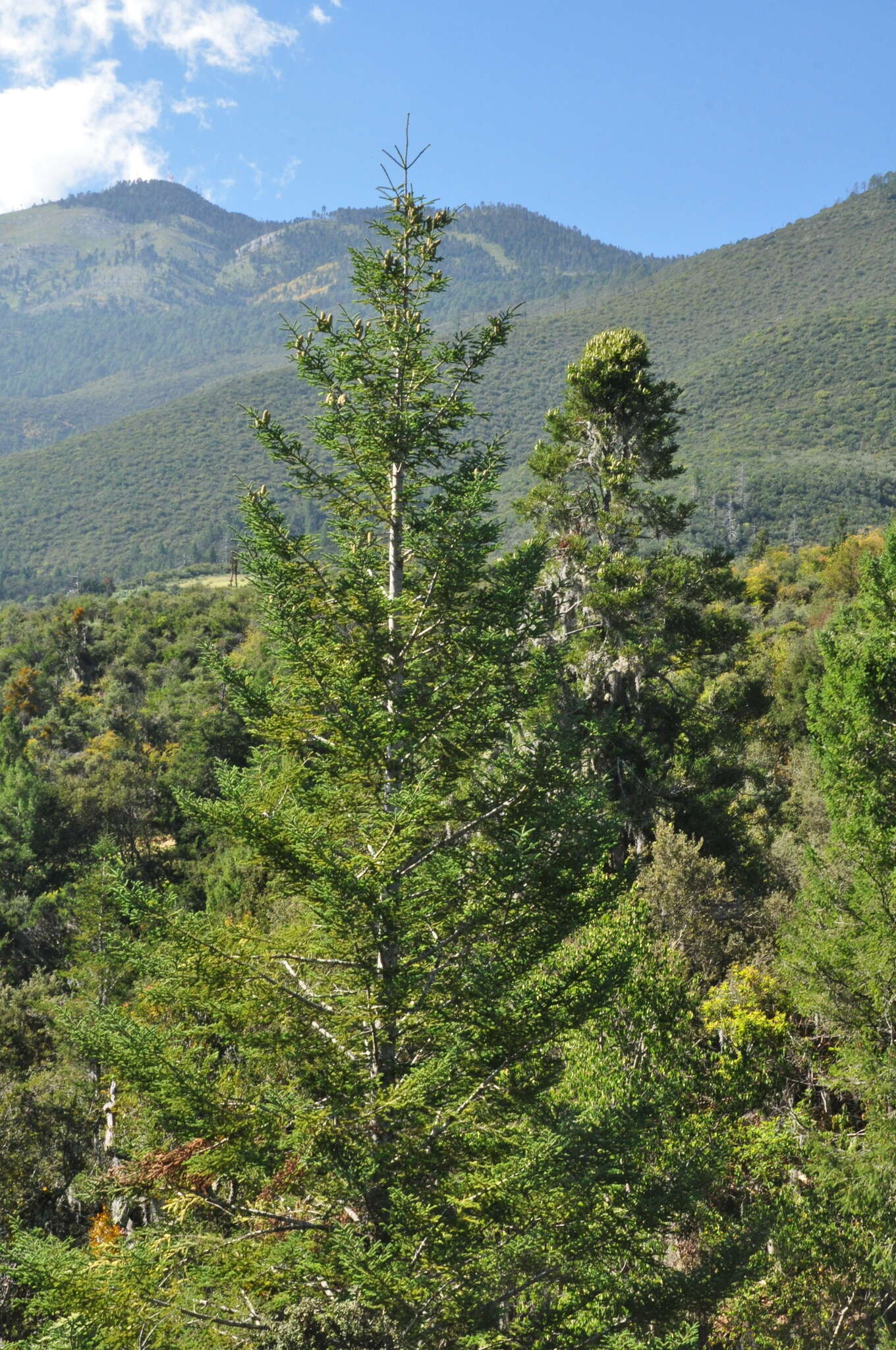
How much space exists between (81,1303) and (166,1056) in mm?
1429

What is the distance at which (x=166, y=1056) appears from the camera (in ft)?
19.0

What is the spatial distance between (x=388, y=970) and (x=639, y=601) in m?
11.4

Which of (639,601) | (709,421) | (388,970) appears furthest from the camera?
(709,421)

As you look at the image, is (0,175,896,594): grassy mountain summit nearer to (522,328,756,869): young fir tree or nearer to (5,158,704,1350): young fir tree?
(522,328,756,869): young fir tree

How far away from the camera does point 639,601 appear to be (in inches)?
645

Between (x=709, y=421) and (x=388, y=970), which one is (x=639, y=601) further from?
(x=709, y=421)

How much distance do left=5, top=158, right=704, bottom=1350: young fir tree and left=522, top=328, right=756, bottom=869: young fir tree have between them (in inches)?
367

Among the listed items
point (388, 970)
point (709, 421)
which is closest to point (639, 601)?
point (388, 970)

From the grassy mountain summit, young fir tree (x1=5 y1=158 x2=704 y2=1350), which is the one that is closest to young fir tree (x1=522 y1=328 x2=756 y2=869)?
young fir tree (x1=5 y1=158 x2=704 y2=1350)

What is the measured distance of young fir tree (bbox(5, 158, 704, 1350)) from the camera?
570 cm

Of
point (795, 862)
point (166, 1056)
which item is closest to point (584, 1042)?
point (166, 1056)

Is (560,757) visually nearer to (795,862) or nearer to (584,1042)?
(584,1042)

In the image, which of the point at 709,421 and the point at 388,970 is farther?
the point at 709,421

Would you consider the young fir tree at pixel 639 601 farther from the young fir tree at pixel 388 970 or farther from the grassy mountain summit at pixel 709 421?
the grassy mountain summit at pixel 709 421
